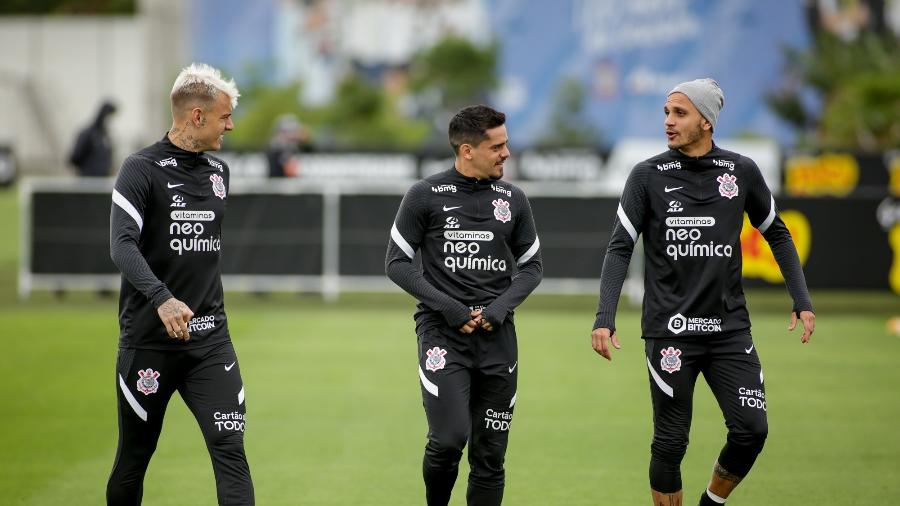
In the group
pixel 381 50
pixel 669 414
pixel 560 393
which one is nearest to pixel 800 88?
pixel 381 50

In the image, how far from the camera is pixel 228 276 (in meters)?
19.3

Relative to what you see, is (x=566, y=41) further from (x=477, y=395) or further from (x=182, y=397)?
(x=182, y=397)

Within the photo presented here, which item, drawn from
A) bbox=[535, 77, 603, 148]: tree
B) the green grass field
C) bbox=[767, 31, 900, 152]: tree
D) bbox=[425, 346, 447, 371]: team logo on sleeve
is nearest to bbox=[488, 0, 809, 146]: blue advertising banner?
bbox=[767, 31, 900, 152]: tree

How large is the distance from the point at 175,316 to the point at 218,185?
0.82m

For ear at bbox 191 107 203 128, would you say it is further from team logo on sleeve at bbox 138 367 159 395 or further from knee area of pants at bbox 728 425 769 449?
knee area of pants at bbox 728 425 769 449

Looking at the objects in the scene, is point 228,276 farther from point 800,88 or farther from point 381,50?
point 381,50

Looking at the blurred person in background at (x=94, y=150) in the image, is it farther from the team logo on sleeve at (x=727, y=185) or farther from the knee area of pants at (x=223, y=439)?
the team logo on sleeve at (x=727, y=185)

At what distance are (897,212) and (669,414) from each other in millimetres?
12696

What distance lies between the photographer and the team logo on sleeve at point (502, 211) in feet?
22.3

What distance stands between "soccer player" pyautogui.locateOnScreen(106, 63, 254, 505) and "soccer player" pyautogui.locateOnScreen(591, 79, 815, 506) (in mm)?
1919

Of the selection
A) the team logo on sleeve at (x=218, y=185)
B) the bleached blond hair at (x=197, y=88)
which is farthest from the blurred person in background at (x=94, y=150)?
the bleached blond hair at (x=197, y=88)

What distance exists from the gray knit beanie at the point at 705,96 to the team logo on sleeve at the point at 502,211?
102 cm

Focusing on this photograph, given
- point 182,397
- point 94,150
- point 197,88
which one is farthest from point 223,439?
point 94,150

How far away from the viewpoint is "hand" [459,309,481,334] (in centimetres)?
661
